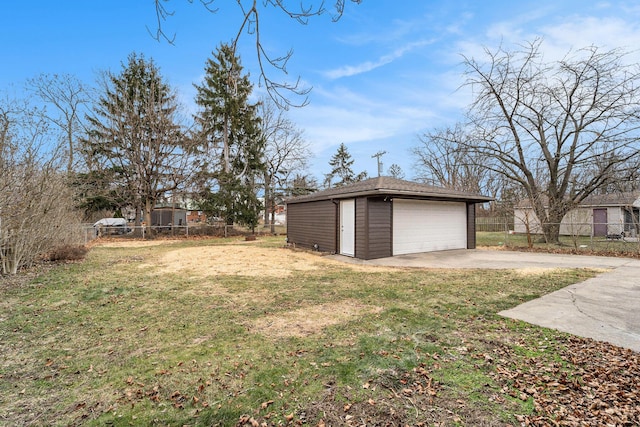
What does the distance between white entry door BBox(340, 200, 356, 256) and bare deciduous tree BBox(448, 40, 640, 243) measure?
832cm

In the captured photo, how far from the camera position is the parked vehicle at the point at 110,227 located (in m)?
17.3

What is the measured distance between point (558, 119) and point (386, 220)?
10.0 metres

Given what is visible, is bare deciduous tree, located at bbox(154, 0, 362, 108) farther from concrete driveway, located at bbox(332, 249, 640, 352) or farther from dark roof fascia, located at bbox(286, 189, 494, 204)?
dark roof fascia, located at bbox(286, 189, 494, 204)

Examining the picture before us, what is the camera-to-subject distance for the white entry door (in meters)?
9.85

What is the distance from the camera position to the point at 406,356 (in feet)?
9.38

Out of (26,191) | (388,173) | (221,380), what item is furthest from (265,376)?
(388,173)

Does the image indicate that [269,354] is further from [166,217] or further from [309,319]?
[166,217]

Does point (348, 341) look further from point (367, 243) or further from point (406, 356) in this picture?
point (367, 243)

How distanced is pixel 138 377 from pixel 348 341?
1.99m

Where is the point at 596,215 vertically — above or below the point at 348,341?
above

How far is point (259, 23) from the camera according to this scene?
8.56ft

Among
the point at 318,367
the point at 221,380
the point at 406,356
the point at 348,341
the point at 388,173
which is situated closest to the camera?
the point at 221,380

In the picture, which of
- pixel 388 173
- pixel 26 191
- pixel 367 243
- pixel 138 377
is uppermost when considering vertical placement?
pixel 388 173

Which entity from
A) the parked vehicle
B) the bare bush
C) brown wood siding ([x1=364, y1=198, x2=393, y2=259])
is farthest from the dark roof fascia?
the parked vehicle
